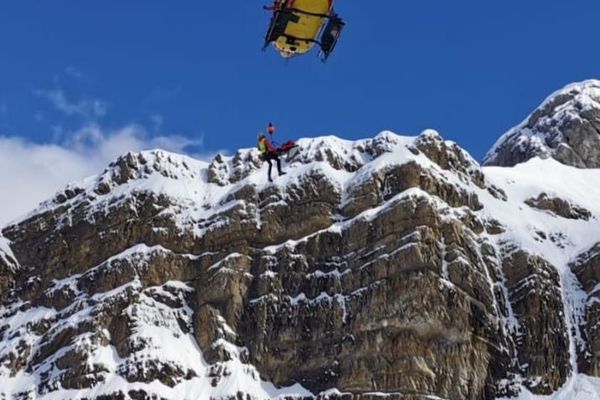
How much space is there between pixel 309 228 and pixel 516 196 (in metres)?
31.7

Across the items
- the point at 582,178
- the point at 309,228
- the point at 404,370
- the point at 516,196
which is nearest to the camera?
the point at 404,370

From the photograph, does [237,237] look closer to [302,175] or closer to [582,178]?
[302,175]

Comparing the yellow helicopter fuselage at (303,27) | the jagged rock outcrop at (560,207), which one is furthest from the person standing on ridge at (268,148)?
the jagged rock outcrop at (560,207)

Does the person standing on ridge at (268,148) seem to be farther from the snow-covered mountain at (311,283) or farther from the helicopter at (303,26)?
Answer: the snow-covered mountain at (311,283)

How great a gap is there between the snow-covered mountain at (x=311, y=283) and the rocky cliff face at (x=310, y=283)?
0.24 meters

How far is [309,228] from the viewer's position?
144375 millimetres

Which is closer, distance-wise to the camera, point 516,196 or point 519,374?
point 519,374

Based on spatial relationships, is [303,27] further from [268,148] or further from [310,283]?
[310,283]

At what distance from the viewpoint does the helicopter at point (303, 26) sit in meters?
46.9

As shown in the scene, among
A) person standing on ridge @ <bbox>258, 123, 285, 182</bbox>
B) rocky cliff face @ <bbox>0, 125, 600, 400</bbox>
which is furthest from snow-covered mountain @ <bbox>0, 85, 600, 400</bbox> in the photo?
person standing on ridge @ <bbox>258, 123, 285, 182</bbox>

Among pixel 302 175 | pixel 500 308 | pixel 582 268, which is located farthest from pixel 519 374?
pixel 302 175

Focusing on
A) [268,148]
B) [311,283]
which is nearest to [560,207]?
[311,283]

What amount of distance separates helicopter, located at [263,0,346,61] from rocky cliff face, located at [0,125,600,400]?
76042 mm

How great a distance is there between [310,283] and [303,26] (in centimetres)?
9136
